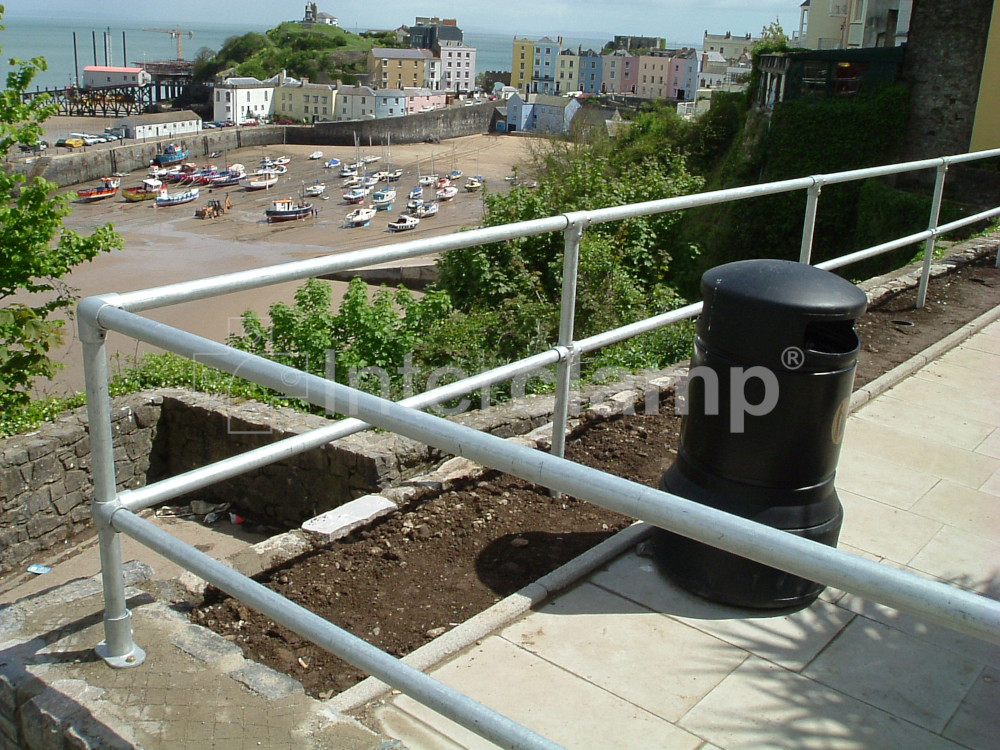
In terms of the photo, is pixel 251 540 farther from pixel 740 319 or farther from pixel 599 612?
pixel 740 319

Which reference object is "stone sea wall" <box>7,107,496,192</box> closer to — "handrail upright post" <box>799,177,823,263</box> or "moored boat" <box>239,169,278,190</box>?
"moored boat" <box>239,169,278,190</box>

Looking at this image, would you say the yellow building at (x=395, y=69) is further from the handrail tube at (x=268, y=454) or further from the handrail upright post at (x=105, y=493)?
the handrail upright post at (x=105, y=493)

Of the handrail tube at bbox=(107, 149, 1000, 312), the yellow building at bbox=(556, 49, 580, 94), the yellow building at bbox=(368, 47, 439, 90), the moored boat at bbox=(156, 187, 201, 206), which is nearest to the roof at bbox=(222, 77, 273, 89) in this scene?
the yellow building at bbox=(368, 47, 439, 90)

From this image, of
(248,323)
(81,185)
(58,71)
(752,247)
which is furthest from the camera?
(58,71)

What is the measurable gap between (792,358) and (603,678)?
1.16 metres

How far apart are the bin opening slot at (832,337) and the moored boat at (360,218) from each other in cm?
5276

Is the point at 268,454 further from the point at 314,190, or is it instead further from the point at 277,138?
the point at 277,138

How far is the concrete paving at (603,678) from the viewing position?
Answer: 232cm

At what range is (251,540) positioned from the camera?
7.65m

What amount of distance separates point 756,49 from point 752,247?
11.2 meters

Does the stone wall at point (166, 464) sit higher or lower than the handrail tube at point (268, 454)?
lower

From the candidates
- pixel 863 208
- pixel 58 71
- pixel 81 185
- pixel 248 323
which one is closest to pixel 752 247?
pixel 863 208

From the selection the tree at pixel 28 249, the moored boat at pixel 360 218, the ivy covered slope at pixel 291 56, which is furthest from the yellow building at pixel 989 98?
the ivy covered slope at pixel 291 56

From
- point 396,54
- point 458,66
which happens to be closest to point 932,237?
point 396,54
